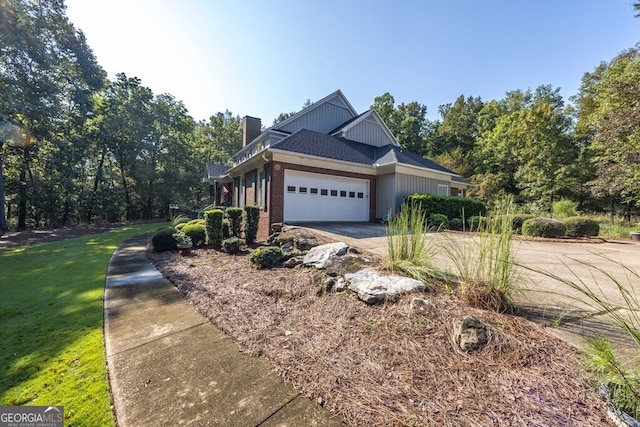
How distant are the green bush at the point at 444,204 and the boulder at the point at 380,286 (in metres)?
8.38

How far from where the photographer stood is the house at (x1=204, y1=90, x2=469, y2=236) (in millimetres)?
10211

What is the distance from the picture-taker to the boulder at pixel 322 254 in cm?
508

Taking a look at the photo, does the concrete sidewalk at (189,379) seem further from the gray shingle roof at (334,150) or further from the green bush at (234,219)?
the gray shingle roof at (334,150)

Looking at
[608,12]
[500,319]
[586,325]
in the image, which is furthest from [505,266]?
[608,12]

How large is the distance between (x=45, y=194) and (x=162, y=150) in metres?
10.0

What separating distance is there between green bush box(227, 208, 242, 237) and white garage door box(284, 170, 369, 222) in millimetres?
1901

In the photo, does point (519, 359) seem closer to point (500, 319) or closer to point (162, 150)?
point (500, 319)

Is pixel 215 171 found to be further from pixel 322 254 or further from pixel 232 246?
pixel 322 254

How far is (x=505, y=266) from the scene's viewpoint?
2887 millimetres

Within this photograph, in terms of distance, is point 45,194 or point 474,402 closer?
point 474,402

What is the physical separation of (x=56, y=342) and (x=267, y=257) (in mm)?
3587

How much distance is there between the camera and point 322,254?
534 cm

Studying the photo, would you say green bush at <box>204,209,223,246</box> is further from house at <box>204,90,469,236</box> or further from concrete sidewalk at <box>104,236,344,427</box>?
concrete sidewalk at <box>104,236,344,427</box>

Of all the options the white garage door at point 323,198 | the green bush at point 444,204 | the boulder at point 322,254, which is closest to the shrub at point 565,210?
the green bush at point 444,204
